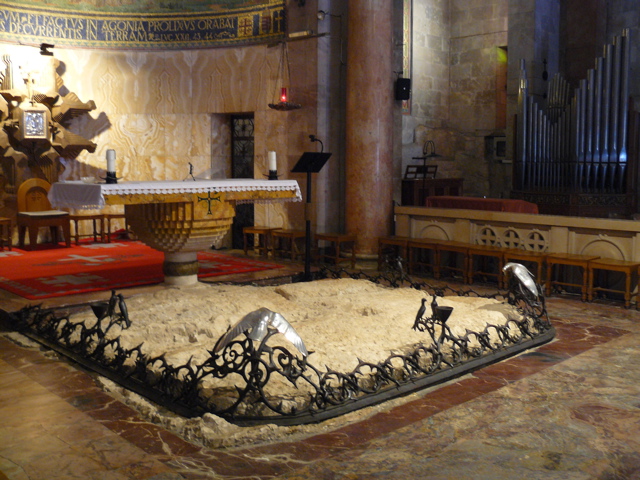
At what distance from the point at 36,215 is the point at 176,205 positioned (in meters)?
4.28

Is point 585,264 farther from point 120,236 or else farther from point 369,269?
point 120,236

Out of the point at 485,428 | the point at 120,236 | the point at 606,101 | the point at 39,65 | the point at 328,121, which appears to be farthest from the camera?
the point at 120,236

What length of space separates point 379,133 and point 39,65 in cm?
563

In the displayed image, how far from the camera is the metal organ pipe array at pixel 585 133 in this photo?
921 cm

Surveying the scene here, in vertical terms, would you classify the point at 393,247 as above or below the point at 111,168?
below

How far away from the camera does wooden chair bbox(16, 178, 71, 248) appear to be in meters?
10.3

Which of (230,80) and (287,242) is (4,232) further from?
(287,242)

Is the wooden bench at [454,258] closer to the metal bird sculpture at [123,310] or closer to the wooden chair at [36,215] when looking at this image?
the metal bird sculpture at [123,310]

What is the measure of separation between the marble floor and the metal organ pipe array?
512 cm

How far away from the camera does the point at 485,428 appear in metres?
3.69

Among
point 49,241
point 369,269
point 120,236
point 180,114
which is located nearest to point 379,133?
point 369,269

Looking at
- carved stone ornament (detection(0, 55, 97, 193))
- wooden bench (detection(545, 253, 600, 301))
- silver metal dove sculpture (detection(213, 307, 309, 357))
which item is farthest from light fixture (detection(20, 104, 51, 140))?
silver metal dove sculpture (detection(213, 307, 309, 357))

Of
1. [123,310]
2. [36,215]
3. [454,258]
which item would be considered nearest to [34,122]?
[36,215]

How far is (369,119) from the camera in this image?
9.46 m
